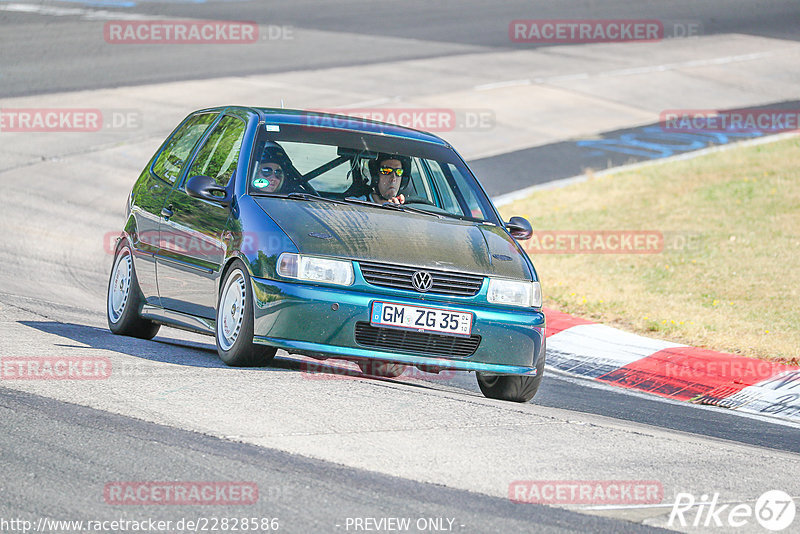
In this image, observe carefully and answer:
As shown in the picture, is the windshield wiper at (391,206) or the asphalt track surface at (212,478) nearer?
the asphalt track surface at (212,478)

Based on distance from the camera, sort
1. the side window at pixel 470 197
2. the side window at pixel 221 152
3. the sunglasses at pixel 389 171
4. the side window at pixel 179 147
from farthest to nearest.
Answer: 1. the side window at pixel 179 147
2. the side window at pixel 470 197
3. the sunglasses at pixel 389 171
4. the side window at pixel 221 152

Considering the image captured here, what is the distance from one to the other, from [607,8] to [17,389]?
3331 cm

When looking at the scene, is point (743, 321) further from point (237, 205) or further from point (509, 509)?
point (509, 509)

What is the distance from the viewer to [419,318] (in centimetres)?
703

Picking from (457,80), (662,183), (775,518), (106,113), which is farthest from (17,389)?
(457,80)

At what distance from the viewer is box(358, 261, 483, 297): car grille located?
23.1 ft

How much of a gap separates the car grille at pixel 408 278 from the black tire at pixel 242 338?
713 mm

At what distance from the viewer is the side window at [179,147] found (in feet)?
29.3

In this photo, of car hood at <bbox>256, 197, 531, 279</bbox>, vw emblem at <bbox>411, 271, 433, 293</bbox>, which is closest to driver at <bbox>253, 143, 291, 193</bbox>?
car hood at <bbox>256, 197, 531, 279</bbox>

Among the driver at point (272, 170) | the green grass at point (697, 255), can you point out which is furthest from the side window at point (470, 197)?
the green grass at point (697, 255)

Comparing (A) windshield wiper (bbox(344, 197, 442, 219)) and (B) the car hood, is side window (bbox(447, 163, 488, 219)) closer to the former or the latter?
(A) windshield wiper (bbox(344, 197, 442, 219))

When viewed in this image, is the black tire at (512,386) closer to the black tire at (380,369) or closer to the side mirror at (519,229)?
the black tire at (380,369)

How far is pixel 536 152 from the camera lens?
21156 mm

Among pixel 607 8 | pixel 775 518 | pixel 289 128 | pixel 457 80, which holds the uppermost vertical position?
pixel 607 8
